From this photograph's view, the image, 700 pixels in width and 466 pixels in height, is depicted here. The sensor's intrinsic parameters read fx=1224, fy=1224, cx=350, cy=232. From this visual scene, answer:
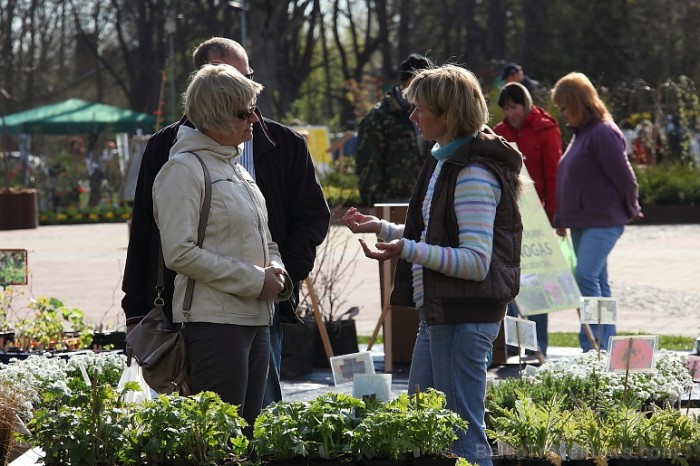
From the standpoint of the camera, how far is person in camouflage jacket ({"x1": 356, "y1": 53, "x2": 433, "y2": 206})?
8.46 meters

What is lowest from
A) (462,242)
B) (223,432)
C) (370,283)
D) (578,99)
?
(370,283)

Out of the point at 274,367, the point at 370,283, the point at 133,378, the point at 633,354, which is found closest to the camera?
the point at 274,367

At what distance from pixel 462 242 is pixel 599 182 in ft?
13.2

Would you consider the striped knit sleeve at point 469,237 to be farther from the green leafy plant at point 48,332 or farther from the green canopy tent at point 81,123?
the green canopy tent at point 81,123

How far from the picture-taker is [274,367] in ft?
14.4

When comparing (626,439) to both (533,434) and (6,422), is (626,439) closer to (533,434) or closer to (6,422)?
(533,434)

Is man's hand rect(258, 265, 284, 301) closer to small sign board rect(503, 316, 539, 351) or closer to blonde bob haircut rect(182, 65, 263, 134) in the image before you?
blonde bob haircut rect(182, 65, 263, 134)

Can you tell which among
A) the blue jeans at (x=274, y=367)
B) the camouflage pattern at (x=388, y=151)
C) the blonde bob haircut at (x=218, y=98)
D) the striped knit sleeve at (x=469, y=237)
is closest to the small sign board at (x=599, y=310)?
the blue jeans at (x=274, y=367)

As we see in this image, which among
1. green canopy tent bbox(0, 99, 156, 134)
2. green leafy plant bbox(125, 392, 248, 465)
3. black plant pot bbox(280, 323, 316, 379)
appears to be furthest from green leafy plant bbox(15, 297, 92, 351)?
green canopy tent bbox(0, 99, 156, 134)

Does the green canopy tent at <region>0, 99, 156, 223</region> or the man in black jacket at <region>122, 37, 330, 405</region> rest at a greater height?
the green canopy tent at <region>0, 99, 156, 223</region>

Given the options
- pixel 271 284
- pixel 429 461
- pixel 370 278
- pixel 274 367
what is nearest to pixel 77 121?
pixel 370 278

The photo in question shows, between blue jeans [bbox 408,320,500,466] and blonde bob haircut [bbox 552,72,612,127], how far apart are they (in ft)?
12.6

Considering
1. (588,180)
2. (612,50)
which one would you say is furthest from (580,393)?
(612,50)

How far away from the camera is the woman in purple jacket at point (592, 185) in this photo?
7.59 m
